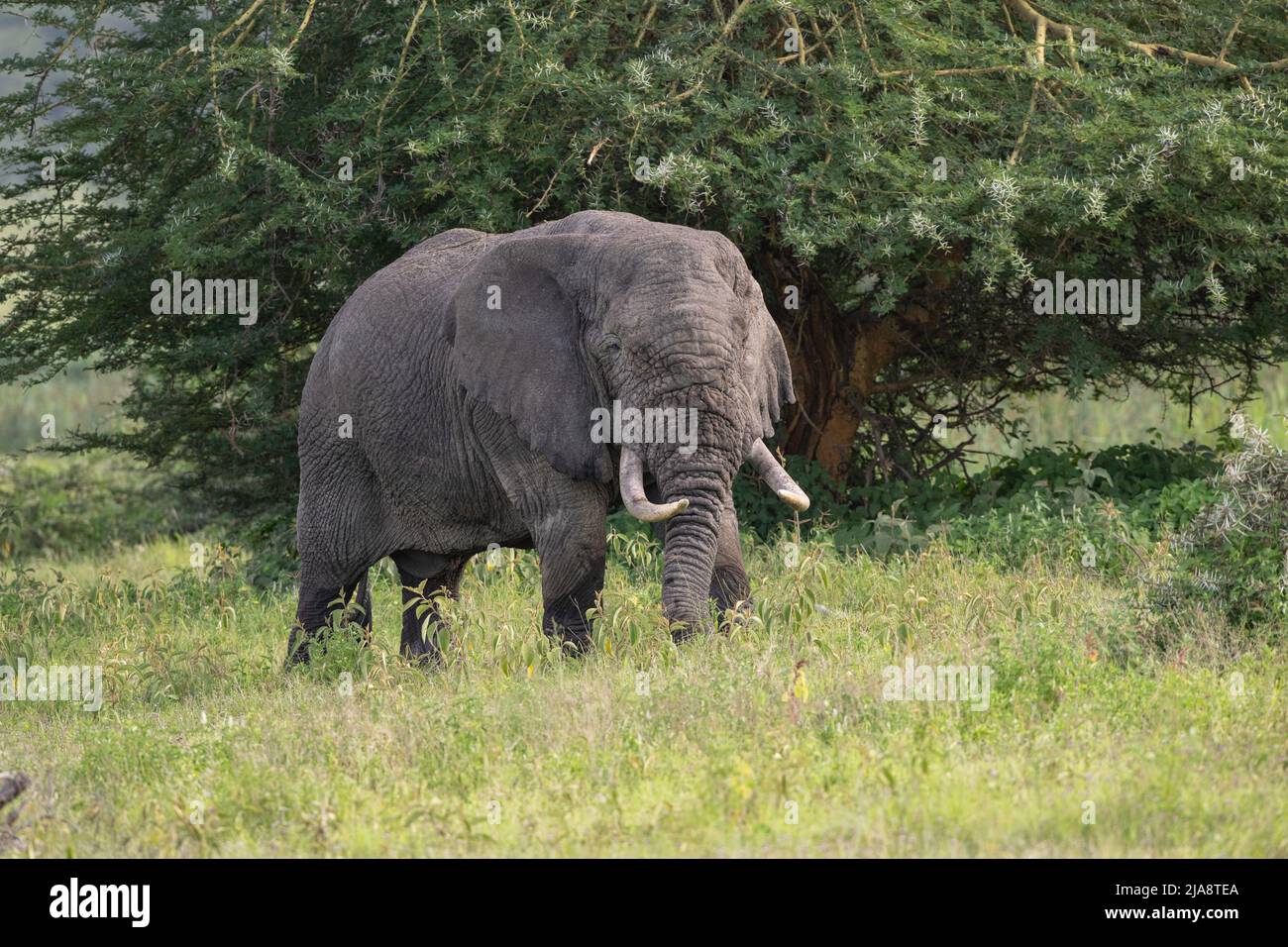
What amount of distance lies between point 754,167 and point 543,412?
3.56m

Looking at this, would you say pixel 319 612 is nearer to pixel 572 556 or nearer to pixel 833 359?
pixel 572 556

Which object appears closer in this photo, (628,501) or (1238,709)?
(1238,709)

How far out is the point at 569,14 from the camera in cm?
1080

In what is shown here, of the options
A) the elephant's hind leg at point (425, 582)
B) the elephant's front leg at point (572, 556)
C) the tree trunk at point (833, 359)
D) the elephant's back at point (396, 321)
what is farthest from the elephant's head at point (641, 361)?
the tree trunk at point (833, 359)

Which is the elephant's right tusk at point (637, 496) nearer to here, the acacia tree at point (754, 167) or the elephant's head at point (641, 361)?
the elephant's head at point (641, 361)

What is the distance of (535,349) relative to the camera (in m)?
7.97

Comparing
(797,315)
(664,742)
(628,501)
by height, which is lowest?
(664,742)

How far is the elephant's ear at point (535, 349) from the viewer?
25.6 feet

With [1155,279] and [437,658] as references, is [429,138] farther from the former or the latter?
[1155,279]

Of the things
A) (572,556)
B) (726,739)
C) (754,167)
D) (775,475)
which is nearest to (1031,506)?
(754,167)

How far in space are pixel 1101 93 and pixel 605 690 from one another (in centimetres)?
567

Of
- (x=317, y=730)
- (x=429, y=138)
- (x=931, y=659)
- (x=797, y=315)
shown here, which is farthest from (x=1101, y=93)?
(x=317, y=730)

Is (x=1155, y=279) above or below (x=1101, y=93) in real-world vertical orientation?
below

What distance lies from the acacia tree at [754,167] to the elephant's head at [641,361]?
218 centimetres
